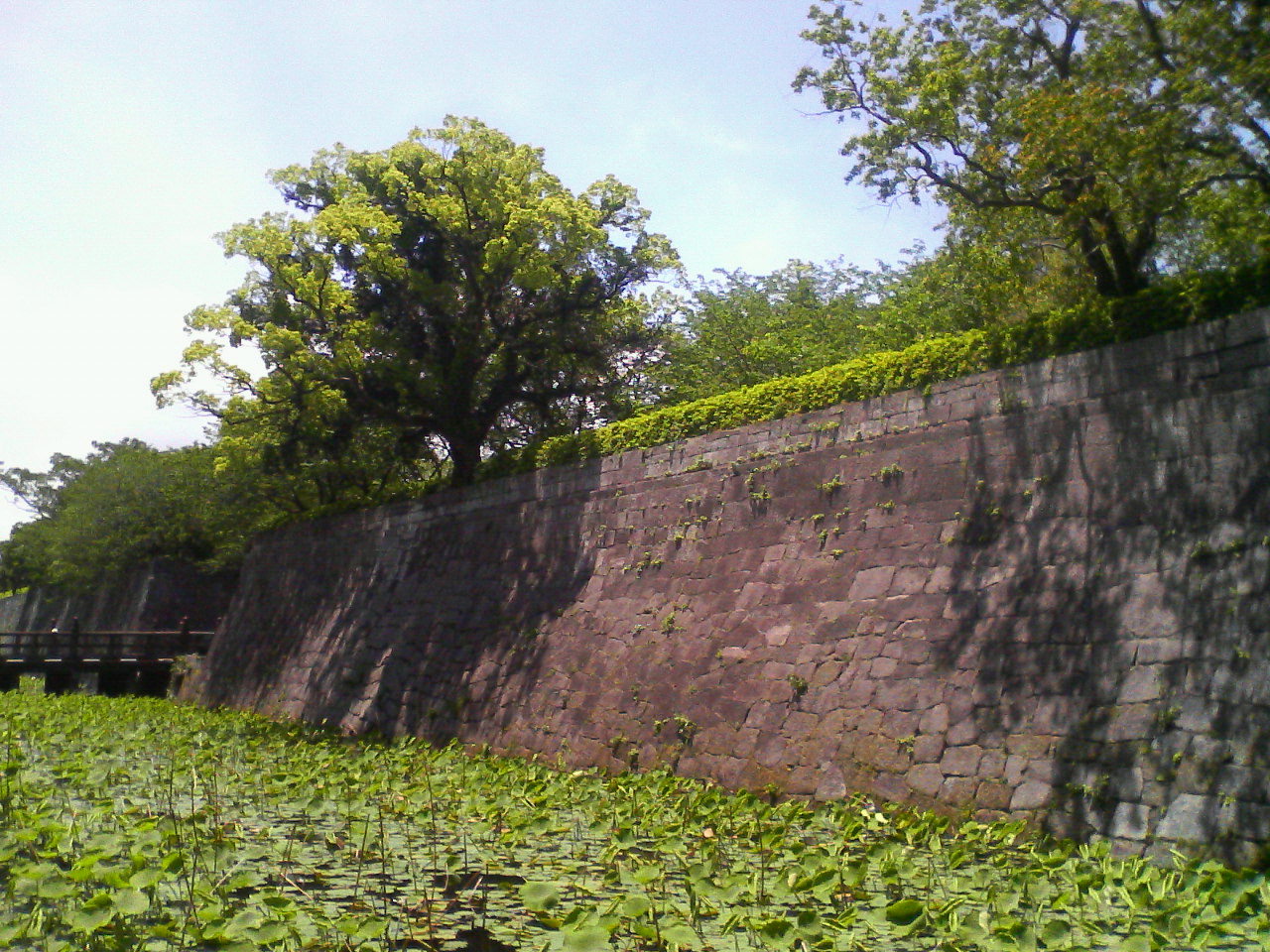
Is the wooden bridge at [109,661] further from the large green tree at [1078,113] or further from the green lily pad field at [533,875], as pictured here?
the large green tree at [1078,113]

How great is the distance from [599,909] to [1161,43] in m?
7.92

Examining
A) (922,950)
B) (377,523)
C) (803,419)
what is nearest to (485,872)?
(922,950)

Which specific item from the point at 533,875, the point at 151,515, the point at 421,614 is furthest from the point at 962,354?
the point at 151,515

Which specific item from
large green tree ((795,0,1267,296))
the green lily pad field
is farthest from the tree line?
the green lily pad field

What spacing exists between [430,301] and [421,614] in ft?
15.3

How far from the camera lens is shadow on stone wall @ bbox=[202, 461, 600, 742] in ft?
41.7

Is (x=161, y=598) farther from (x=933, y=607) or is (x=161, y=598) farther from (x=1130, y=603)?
(x=1130, y=603)

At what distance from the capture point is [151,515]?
27.6m

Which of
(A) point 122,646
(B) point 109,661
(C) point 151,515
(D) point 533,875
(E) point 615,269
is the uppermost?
(E) point 615,269

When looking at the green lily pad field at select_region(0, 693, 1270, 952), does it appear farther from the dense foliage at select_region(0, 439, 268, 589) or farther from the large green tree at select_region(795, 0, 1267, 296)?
the dense foliage at select_region(0, 439, 268, 589)

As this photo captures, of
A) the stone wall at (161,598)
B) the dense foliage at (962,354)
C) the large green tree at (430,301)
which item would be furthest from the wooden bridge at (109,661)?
the dense foliage at (962,354)

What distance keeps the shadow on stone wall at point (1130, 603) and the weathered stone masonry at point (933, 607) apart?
16mm

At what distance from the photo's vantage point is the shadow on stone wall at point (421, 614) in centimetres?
1270

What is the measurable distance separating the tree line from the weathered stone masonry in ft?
4.98
